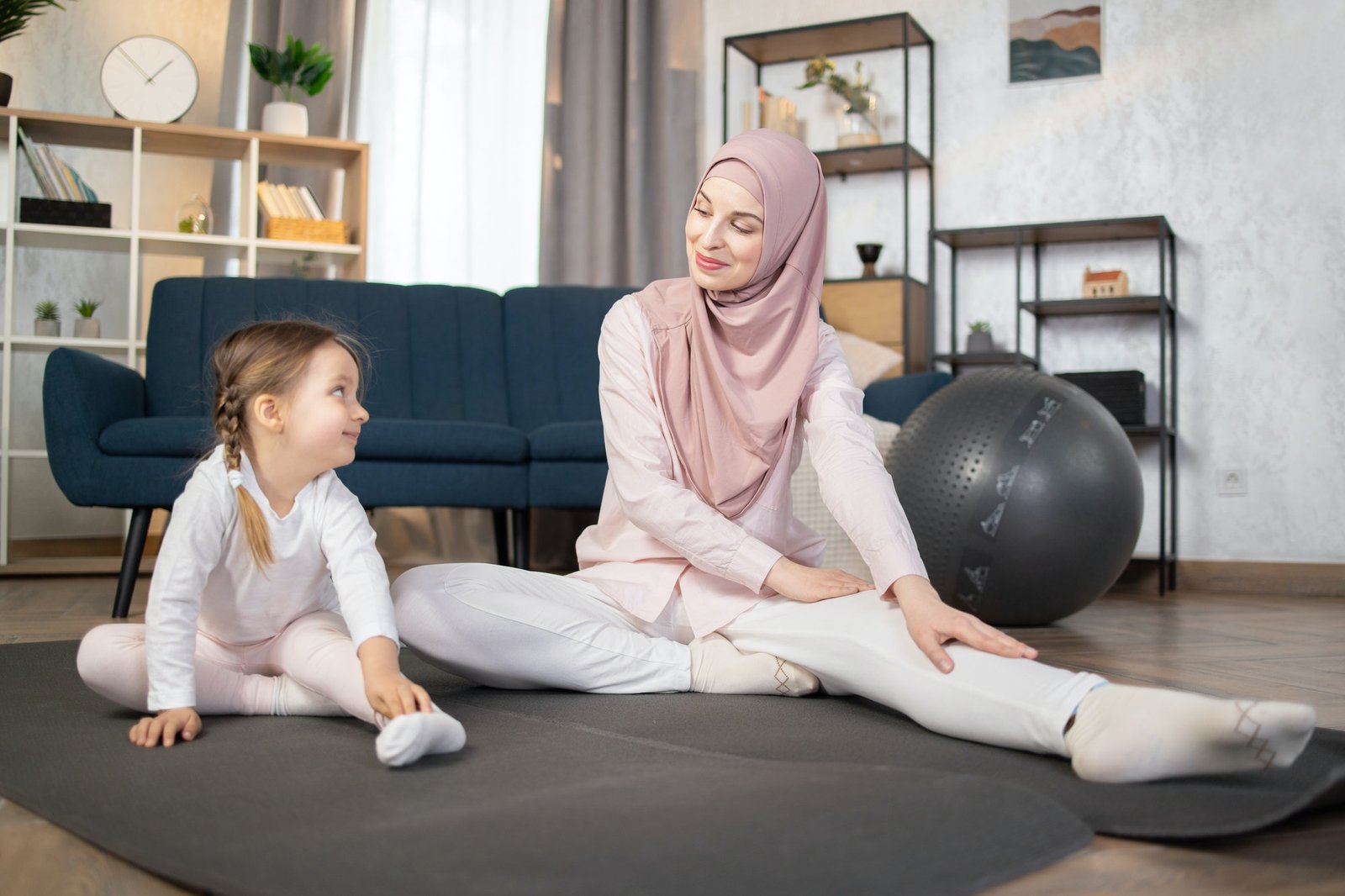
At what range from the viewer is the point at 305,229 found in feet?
13.5

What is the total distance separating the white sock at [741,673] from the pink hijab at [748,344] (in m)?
0.18

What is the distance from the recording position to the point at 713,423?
1570 mm

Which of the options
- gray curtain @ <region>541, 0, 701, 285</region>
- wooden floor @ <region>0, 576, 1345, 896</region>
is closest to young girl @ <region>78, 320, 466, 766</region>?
wooden floor @ <region>0, 576, 1345, 896</region>

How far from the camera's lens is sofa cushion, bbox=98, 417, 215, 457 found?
277 centimetres

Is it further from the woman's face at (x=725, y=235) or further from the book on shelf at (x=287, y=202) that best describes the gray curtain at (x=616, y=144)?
the woman's face at (x=725, y=235)

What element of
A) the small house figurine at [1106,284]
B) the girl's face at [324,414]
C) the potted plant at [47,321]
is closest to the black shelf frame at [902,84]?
the small house figurine at [1106,284]

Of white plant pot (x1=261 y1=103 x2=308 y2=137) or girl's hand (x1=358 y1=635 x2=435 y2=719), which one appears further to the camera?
white plant pot (x1=261 y1=103 x2=308 y2=137)

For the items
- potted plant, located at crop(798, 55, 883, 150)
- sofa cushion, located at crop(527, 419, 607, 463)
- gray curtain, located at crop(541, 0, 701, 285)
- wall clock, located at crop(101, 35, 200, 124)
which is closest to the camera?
sofa cushion, located at crop(527, 419, 607, 463)

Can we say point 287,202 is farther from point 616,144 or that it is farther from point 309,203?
point 616,144

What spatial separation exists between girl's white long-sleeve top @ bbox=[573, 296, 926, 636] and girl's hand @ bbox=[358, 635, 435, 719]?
40cm

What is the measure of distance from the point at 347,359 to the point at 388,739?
50 centimetres

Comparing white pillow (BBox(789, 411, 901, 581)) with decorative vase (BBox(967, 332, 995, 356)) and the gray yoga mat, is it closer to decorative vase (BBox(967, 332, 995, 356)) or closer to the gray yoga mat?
the gray yoga mat

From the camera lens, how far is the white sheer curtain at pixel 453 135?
4.57 meters

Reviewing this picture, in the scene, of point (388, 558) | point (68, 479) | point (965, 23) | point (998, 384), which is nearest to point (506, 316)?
point (388, 558)
